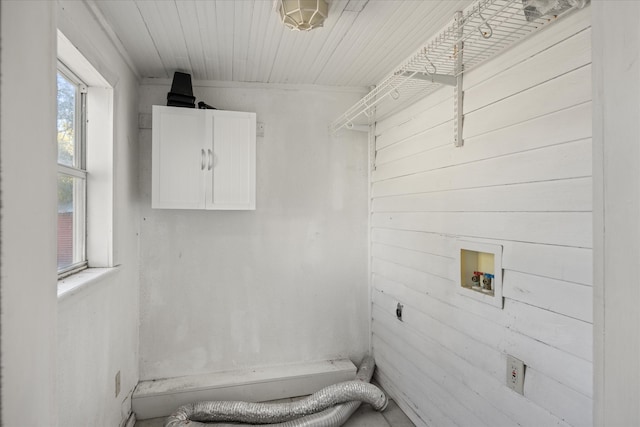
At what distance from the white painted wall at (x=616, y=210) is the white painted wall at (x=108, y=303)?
1.70 m

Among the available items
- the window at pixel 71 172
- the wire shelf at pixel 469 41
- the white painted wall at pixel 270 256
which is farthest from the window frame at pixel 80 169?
the wire shelf at pixel 469 41

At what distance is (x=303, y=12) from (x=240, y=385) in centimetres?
255

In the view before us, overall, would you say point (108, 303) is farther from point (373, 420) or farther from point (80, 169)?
point (373, 420)

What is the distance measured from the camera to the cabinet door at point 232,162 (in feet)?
8.52

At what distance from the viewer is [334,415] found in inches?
93.2

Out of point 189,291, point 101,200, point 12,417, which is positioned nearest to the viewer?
point 12,417

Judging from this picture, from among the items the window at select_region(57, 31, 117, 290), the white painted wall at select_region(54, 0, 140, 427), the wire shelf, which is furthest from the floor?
the wire shelf

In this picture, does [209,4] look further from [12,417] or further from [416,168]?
[12,417]

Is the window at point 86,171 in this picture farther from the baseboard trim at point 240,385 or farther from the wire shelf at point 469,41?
the wire shelf at point 469,41

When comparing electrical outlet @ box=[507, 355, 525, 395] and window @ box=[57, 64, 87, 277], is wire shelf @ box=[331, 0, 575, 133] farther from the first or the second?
window @ box=[57, 64, 87, 277]

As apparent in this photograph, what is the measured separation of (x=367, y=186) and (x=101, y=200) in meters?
2.05

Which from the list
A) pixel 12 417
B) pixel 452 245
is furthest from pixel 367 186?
pixel 12 417

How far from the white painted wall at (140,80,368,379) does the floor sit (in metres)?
0.37

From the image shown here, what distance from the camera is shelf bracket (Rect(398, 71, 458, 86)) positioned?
1797mm
